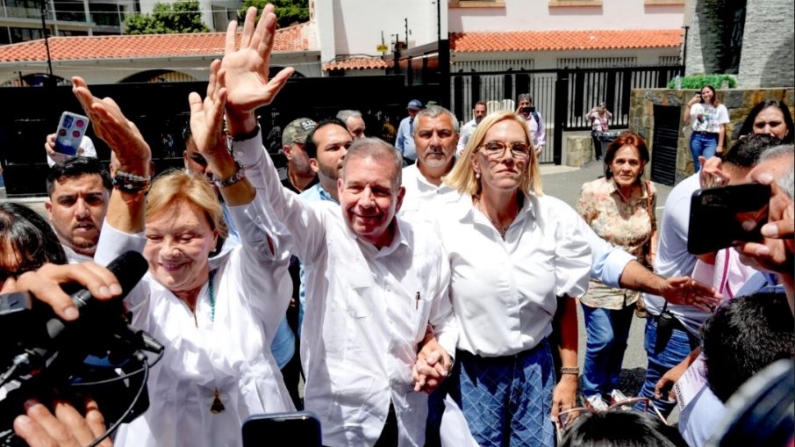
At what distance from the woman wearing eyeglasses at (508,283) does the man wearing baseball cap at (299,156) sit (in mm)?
1529

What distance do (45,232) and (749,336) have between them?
1.76 m

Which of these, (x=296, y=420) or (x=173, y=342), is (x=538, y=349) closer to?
(x=173, y=342)

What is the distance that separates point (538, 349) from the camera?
2.48 m

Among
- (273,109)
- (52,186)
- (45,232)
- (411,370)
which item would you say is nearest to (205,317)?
(45,232)

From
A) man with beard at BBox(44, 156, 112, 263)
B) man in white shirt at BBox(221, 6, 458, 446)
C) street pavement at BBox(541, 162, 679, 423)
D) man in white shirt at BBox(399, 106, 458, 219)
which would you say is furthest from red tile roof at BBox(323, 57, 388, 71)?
man in white shirt at BBox(221, 6, 458, 446)

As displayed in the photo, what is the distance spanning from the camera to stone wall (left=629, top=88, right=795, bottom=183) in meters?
9.67

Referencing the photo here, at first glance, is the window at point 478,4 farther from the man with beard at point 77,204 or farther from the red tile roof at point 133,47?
the man with beard at point 77,204

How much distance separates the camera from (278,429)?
113 centimetres

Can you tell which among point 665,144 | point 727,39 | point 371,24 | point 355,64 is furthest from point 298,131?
point 371,24

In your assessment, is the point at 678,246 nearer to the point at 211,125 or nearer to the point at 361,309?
the point at 361,309

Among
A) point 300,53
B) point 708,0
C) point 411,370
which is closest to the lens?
point 411,370

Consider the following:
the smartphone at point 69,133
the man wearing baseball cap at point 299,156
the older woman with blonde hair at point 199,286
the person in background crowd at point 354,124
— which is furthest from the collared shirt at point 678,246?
the smartphone at point 69,133

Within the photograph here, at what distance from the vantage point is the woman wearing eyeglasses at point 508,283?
236cm

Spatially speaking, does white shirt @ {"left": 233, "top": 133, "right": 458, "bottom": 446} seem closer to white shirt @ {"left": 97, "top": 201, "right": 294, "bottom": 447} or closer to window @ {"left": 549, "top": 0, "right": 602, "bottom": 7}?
white shirt @ {"left": 97, "top": 201, "right": 294, "bottom": 447}
